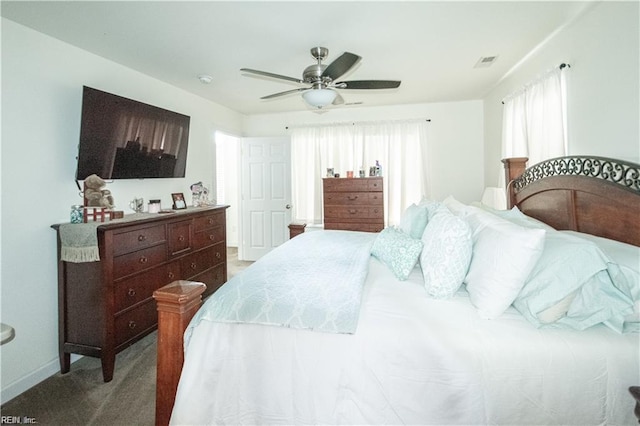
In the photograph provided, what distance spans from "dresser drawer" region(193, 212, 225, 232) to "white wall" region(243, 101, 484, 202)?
258cm

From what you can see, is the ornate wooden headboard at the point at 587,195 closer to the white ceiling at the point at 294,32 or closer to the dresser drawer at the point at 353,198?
the white ceiling at the point at 294,32

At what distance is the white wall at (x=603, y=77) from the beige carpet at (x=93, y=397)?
3.26m

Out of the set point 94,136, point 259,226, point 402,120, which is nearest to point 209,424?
point 94,136

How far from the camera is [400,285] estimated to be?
1588 millimetres

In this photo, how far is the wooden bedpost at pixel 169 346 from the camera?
4.12 feet

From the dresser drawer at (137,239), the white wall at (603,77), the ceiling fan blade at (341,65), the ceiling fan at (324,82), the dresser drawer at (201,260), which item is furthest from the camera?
the dresser drawer at (201,260)

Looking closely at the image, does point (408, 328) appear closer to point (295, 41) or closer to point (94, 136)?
point (295, 41)

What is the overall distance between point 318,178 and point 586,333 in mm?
3985

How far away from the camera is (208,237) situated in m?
3.35

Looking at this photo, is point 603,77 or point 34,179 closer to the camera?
point 603,77

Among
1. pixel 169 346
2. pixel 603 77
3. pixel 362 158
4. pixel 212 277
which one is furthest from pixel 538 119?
pixel 212 277

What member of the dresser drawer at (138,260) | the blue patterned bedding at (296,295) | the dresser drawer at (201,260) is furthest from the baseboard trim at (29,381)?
the blue patterned bedding at (296,295)

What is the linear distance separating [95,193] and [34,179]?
36 centimetres

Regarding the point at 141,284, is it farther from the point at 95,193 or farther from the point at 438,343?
the point at 438,343
